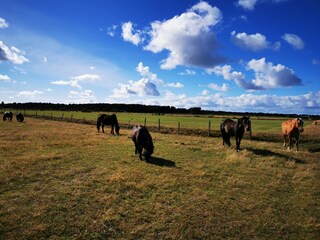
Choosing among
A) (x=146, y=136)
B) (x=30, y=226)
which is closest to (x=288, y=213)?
(x=30, y=226)

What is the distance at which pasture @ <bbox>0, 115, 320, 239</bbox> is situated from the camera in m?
6.40

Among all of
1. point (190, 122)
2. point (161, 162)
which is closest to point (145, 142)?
point (161, 162)

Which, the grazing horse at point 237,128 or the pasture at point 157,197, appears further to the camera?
the grazing horse at point 237,128

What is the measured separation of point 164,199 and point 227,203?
2016mm

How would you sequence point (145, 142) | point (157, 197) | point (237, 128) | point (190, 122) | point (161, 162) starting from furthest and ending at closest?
1. point (190, 122)
2. point (237, 128)
3. point (145, 142)
4. point (161, 162)
5. point (157, 197)

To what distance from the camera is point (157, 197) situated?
27.6 feet

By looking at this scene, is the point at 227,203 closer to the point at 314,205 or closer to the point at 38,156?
the point at 314,205

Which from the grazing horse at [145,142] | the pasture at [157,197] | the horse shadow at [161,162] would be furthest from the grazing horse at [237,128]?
the grazing horse at [145,142]

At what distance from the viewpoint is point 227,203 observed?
8125 mm

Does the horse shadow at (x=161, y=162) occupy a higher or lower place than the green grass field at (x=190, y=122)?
lower

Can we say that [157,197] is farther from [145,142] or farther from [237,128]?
[237,128]

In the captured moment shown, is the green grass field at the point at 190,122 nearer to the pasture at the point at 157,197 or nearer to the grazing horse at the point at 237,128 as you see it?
the grazing horse at the point at 237,128

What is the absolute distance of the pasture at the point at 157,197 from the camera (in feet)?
21.0

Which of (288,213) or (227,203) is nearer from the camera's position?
(288,213)
